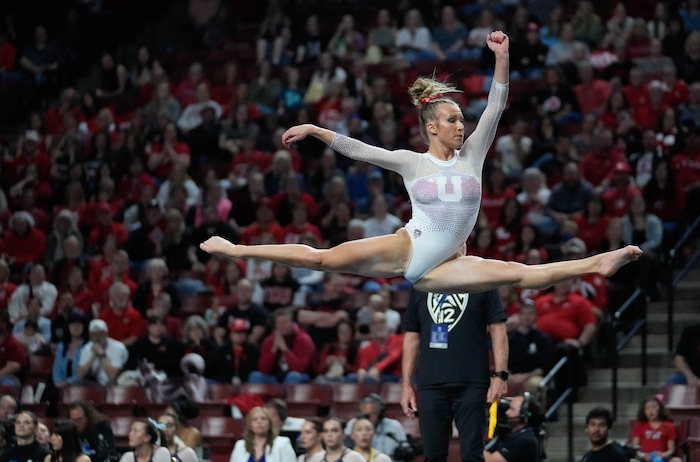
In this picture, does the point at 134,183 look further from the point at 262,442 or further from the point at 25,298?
the point at 262,442

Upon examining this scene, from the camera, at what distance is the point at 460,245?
23.1 feet

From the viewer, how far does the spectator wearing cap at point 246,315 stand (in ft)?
40.0

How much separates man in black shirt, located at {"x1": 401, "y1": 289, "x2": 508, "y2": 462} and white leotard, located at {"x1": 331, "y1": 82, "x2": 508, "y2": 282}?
23.8 inches

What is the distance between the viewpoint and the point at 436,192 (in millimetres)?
6953

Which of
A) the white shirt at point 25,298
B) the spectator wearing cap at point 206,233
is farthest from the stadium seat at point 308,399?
the white shirt at point 25,298

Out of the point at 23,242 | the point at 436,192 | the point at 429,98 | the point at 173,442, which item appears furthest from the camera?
the point at 23,242

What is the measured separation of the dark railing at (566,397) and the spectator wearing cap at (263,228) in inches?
145

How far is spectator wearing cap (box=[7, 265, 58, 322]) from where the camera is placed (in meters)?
13.8

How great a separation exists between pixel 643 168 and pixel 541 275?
6987 mm

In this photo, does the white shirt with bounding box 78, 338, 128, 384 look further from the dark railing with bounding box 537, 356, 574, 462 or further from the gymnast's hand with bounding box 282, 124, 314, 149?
Result: the gymnast's hand with bounding box 282, 124, 314, 149

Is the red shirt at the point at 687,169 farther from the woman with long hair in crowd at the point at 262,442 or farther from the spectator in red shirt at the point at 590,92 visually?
the woman with long hair in crowd at the point at 262,442

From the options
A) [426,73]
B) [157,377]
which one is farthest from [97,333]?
[426,73]

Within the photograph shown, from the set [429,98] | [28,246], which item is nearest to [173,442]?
[429,98]

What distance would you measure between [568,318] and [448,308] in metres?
4.05
